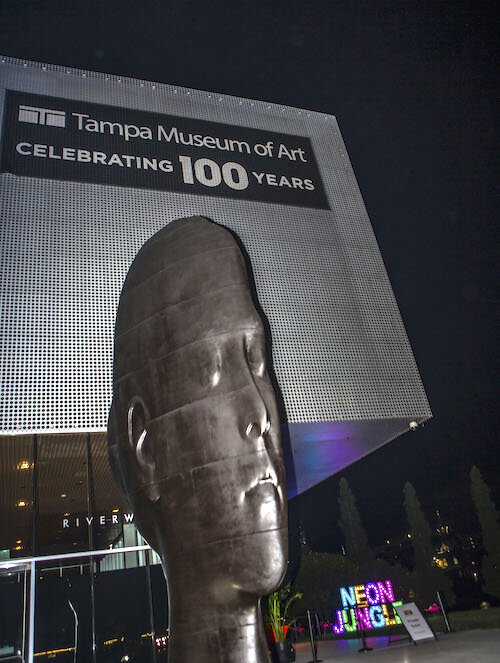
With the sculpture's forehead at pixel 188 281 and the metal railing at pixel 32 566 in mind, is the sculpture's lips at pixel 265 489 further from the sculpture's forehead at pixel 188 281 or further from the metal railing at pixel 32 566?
the metal railing at pixel 32 566

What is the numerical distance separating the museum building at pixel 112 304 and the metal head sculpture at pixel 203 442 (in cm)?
341

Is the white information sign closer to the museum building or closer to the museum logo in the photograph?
the museum building

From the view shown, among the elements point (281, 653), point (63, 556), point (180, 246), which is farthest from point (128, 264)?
point (281, 653)

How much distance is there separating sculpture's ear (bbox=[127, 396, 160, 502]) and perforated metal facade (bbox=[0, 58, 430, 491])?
130 inches

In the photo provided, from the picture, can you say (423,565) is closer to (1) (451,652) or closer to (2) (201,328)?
(1) (451,652)

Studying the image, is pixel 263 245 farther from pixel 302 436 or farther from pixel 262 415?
pixel 262 415

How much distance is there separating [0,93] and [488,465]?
1653 inches

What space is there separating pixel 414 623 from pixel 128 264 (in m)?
8.90

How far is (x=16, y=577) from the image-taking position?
7.59 m

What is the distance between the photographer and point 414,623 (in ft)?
31.6

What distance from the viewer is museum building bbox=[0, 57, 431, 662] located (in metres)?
6.62

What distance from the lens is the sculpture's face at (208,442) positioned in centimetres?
257

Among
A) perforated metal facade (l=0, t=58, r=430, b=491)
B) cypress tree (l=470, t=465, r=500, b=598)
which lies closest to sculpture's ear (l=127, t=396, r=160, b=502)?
perforated metal facade (l=0, t=58, r=430, b=491)

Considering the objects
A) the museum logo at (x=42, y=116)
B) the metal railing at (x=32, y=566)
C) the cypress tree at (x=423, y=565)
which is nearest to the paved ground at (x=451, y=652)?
the metal railing at (x=32, y=566)
